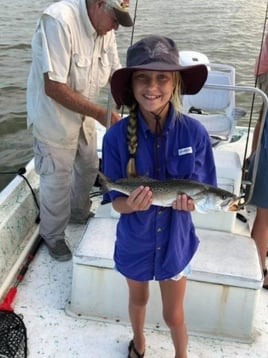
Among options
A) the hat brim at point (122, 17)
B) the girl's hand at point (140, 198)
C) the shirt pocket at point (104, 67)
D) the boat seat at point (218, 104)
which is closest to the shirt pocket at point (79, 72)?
the shirt pocket at point (104, 67)

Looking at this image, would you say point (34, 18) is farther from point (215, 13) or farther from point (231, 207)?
point (231, 207)

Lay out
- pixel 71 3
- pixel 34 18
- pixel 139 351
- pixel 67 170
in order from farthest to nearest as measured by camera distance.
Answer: pixel 34 18 < pixel 67 170 < pixel 71 3 < pixel 139 351

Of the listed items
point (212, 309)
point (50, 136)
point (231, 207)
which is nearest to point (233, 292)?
Result: point (212, 309)

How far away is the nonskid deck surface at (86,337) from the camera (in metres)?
2.63

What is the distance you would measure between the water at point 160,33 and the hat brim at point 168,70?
173 inches

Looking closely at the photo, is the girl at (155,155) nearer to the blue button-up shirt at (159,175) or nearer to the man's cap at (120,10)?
the blue button-up shirt at (159,175)

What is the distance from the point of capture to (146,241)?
2.12 meters

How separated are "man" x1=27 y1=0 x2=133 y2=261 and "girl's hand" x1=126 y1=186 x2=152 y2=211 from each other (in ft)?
3.93

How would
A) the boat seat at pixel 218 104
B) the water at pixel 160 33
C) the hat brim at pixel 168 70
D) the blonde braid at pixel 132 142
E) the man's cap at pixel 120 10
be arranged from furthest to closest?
the water at pixel 160 33
the boat seat at pixel 218 104
the man's cap at pixel 120 10
the blonde braid at pixel 132 142
the hat brim at pixel 168 70

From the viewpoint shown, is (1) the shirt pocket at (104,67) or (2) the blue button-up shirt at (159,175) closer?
(2) the blue button-up shirt at (159,175)

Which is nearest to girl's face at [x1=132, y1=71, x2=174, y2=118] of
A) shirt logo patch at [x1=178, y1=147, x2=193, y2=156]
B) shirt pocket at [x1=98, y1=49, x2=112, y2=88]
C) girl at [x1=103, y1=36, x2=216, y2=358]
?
girl at [x1=103, y1=36, x2=216, y2=358]

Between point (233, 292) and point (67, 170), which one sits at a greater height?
point (67, 170)

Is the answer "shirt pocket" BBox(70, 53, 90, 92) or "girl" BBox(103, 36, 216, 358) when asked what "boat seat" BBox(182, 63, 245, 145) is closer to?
"shirt pocket" BBox(70, 53, 90, 92)

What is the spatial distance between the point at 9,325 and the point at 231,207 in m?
1.39
